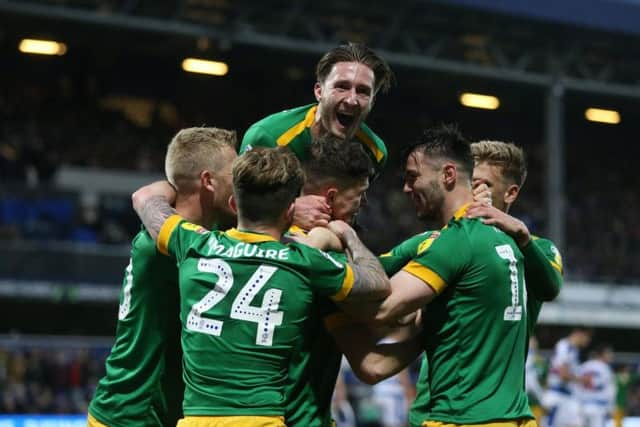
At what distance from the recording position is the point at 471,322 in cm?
522

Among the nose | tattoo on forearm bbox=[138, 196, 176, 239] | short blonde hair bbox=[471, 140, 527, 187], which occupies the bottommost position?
tattoo on forearm bbox=[138, 196, 176, 239]

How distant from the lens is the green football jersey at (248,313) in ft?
15.9

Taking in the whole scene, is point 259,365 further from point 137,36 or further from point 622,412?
point 137,36

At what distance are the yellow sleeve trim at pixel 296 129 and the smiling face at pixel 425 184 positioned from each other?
0.96 meters

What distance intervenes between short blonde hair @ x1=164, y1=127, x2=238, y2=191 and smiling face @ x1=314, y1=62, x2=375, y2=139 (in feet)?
2.44

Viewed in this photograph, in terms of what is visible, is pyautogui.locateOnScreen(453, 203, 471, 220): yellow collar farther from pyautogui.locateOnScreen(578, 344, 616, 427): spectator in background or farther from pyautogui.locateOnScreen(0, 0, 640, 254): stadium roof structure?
pyautogui.locateOnScreen(0, 0, 640, 254): stadium roof structure

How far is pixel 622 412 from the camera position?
23.1 m

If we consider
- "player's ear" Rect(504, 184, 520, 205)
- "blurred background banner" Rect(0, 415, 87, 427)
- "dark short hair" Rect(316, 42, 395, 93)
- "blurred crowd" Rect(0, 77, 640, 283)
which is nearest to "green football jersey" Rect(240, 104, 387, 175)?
"dark short hair" Rect(316, 42, 395, 93)

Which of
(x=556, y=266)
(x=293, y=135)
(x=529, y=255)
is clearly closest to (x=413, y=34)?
(x=293, y=135)

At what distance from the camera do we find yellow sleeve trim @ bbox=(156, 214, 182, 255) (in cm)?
531

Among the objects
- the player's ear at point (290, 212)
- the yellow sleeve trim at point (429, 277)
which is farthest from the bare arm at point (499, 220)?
the player's ear at point (290, 212)

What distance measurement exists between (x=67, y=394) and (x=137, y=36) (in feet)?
37.1

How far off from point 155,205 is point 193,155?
1.10 feet

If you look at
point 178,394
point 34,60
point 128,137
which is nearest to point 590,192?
point 128,137
